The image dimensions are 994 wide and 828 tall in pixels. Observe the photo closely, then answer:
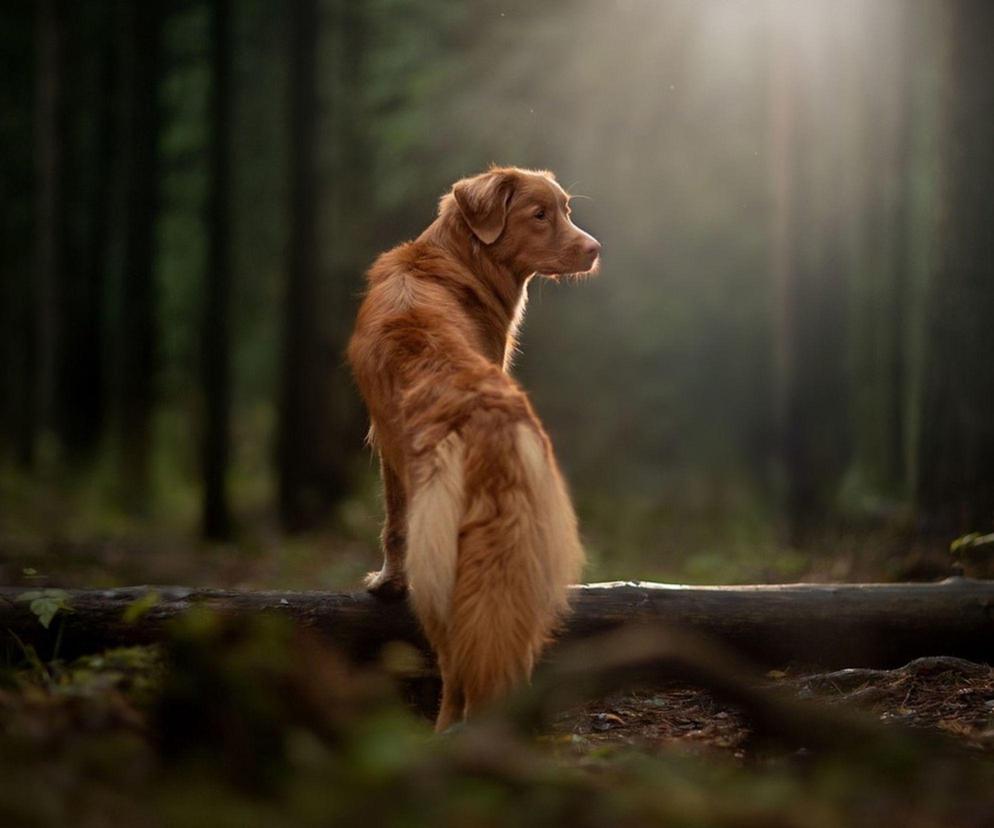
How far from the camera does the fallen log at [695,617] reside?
→ 5.05 m

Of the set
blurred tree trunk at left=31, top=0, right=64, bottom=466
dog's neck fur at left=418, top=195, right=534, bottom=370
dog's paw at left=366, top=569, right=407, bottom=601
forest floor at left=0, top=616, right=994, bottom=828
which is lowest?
dog's paw at left=366, top=569, right=407, bottom=601

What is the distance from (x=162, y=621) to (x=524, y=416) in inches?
76.8

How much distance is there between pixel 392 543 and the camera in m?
5.43

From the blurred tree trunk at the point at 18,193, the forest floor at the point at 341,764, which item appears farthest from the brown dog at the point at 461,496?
the blurred tree trunk at the point at 18,193

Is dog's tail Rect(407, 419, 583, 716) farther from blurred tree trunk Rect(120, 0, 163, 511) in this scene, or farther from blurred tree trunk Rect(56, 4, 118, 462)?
blurred tree trunk Rect(56, 4, 118, 462)

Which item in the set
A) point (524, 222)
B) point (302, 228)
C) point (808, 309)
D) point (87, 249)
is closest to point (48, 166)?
point (87, 249)

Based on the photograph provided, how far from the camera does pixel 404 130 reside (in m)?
14.6

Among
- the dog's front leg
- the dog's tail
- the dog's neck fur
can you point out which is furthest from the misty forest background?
the dog's tail

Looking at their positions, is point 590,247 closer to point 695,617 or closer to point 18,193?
point 695,617

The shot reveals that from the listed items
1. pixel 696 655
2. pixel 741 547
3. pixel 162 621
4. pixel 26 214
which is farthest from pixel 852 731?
pixel 26 214

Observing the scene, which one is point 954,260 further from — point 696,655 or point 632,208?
point 632,208

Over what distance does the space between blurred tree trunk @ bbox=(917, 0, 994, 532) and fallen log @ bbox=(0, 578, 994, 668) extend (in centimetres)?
185

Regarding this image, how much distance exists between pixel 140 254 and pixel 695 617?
14047 mm

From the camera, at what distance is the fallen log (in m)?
5.05
